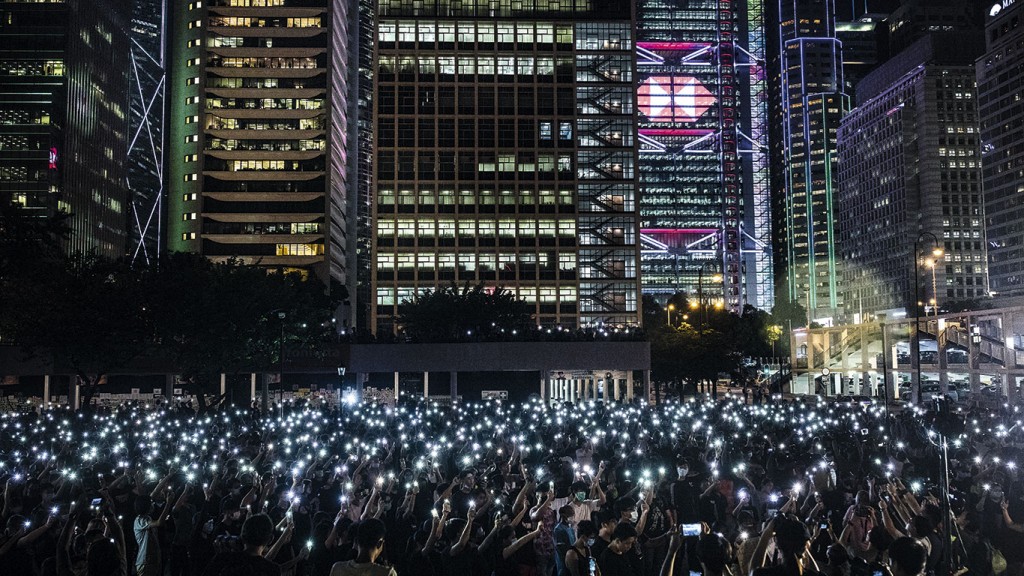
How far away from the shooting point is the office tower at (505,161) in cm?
10456

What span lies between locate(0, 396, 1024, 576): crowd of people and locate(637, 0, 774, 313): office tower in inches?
5249

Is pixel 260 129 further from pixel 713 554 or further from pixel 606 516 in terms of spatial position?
pixel 713 554

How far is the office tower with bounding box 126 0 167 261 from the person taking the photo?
13325 cm

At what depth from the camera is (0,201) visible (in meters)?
22.1

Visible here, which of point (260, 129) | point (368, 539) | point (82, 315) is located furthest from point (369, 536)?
point (260, 129)

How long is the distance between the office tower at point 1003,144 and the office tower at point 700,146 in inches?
1452

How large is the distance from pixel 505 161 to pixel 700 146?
63940 millimetres

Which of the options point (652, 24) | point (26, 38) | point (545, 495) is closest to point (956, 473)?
point (545, 495)

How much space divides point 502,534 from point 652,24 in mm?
154443

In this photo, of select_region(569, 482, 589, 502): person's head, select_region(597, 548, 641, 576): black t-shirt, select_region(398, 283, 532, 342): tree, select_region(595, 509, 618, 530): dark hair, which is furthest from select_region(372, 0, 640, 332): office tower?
select_region(597, 548, 641, 576): black t-shirt

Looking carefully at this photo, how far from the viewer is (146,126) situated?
Answer: 13600cm

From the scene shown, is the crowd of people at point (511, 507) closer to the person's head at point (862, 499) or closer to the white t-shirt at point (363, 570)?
the white t-shirt at point (363, 570)

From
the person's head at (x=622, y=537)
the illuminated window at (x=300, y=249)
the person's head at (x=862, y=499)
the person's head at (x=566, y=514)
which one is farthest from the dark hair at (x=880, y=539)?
the illuminated window at (x=300, y=249)

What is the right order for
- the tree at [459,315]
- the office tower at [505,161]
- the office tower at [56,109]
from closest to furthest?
the tree at [459,315] → the office tower at [505,161] → the office tower at [56,109]
